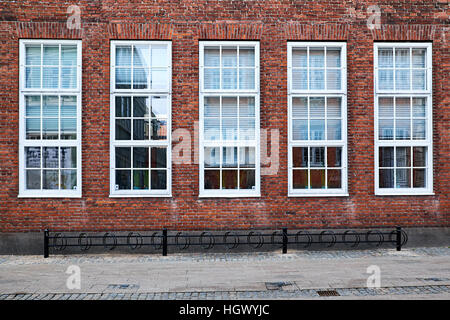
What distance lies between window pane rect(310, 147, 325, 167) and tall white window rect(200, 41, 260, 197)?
4.79 feet

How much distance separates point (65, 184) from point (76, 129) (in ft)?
4.66

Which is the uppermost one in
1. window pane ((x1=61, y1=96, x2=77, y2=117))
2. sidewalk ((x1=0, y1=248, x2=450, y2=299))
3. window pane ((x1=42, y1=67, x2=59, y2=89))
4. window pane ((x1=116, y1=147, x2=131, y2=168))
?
window pane ((x1=42, y1=67, x2=59, y2=89))

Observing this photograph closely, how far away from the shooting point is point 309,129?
36.4 feet

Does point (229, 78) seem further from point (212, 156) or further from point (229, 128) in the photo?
point (212, 156)

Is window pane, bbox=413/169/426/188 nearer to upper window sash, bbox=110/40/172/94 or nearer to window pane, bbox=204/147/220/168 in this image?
window pane, bbox=204/147/220/168

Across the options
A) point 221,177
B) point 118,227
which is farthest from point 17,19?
point 221,177

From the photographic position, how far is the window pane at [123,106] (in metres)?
10.8

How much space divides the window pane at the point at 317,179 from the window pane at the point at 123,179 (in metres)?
4.69

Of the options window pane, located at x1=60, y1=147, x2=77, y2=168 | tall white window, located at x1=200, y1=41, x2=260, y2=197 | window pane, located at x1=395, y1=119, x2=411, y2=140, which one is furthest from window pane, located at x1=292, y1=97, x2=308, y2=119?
window pane, located at x1=60, y1=147, x2=77, y2=168

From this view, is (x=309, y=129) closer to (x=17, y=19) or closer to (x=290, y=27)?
(x=290, y=27)

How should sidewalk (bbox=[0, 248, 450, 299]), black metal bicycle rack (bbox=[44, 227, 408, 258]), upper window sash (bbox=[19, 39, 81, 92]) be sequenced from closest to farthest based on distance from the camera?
sidewalk (bbox=[0, 248, 450, 299]), black metal bicycle rack (bbox=[44, 227, 408, 258]), upper window sash (bbox=[19, 39, 81, 92])

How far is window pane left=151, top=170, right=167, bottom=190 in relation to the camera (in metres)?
10.8

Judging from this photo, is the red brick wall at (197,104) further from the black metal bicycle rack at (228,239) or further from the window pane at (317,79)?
the window pane at (317,79)

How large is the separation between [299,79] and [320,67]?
25.2 inches
